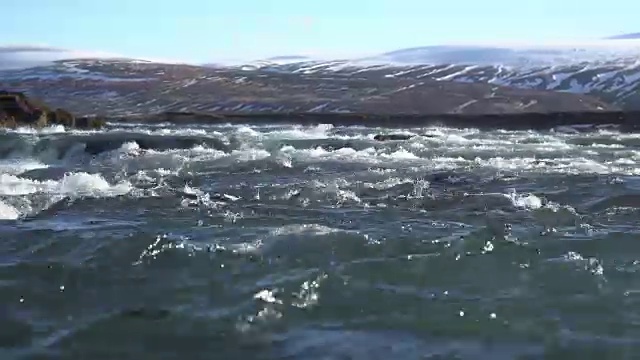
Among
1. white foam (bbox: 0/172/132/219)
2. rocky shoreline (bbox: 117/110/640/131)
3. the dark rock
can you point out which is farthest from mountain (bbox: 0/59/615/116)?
white foam (bbox: 0/172/132/219)

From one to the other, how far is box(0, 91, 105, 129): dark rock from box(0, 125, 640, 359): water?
22.9 m

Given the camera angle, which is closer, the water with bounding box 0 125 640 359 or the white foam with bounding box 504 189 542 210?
the water with bounding box 0 125 640 359

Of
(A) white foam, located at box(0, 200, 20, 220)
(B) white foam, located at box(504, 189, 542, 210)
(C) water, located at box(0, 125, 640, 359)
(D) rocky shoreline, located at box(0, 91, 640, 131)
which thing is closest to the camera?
(C) water, located at box(0, 125, 640, 359)

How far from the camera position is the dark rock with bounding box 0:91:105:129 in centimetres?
3950

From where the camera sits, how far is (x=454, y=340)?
6305mm

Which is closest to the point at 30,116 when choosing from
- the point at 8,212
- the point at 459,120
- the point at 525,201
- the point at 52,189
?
the point at 459,120

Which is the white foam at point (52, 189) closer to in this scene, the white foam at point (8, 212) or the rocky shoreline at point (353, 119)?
the white foam at point (8, 212)

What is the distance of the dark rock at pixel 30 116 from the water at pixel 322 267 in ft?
75.2

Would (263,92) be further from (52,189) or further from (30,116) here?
(52,189)

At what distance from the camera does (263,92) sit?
104438 millimetres

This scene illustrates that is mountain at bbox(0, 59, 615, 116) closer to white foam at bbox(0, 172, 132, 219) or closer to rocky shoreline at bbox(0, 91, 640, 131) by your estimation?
rocky shoreline at bbox(0, 91, 640, 131)

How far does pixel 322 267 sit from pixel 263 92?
9670 centimetres

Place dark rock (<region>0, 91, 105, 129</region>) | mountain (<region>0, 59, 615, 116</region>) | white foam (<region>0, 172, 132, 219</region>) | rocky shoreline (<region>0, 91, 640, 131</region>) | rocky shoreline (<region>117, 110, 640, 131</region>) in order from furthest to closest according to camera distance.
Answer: mountain (<region>0, 59, 615, 116</region>), rocky shoreline (<region>117, 110, 640, 131</region>), rocky shoreline (<region>0, 91, 640, 131</region>), dark rock (<region>0, 91, 105, 129</region>), white foam (<region>0, 172, 132, 219</region>)

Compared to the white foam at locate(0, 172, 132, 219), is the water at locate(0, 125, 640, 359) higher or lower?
higher
